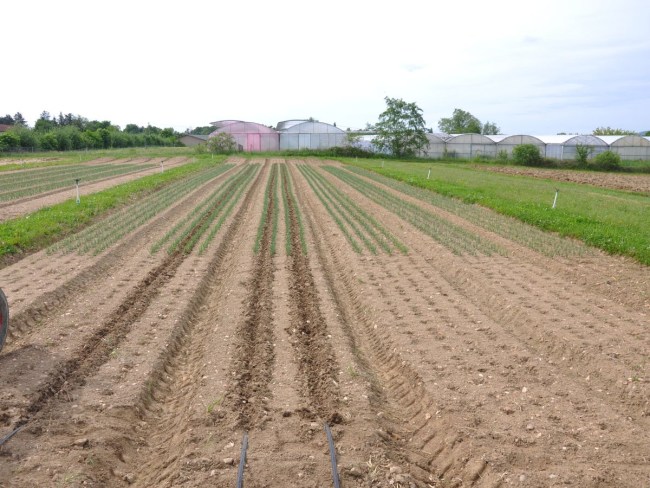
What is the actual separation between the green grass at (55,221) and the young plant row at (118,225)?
467 mm

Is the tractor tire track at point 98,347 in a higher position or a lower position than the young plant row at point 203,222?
lower

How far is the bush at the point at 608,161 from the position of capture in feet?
171

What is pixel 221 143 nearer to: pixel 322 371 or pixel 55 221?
pixel 55 221

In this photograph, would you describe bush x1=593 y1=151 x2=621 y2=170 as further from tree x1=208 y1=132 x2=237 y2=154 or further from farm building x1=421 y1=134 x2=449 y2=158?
tree x1=208 y1=132 x2=237 y2=154

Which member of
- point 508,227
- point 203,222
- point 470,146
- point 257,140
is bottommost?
point 508,227

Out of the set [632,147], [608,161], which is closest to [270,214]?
[608,161]

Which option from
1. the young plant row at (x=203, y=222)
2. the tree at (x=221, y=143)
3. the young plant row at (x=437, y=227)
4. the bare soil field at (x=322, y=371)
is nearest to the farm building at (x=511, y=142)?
the tree at (x=221, y=143)

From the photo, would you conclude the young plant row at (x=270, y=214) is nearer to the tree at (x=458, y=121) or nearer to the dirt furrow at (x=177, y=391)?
the dirt furrow at (x=177, y=391)

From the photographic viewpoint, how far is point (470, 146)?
62625mm

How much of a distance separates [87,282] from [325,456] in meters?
7.08

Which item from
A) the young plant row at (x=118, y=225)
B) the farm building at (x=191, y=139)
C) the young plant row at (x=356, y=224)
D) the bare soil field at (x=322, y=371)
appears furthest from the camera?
the farm building at (x=191, y=139)

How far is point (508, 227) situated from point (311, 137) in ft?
172

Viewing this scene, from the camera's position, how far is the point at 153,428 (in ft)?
18.5

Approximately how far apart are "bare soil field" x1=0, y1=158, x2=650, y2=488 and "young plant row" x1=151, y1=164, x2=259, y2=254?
93cm
